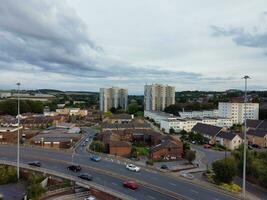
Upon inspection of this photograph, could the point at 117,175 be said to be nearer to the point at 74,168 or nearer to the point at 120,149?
the point at 74,168

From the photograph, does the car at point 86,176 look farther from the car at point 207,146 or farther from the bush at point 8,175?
the car at point 207,146

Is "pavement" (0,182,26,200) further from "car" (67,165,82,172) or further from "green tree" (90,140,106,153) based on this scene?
"green tree" (90,140,106,153)

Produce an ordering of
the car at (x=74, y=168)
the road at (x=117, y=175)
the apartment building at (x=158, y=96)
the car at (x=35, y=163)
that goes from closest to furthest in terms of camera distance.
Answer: the road at (x=117, y=175) < the car at (x=74, y=168) < the car at (x=35, y=163) < the apartment building at (x=158, y=96)

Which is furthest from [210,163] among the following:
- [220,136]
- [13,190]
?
[13,190]

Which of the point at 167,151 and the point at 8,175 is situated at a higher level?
the point at 167,151

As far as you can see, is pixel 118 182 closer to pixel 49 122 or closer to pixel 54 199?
pixel 54 199

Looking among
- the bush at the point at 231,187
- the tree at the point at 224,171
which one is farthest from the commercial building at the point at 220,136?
the bush at the point at 231,187

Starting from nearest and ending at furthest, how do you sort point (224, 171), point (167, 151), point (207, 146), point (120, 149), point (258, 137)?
point (224, 171)
point (167, 151)
point (120, 149)
point (207, 146)
point (258, 137)
